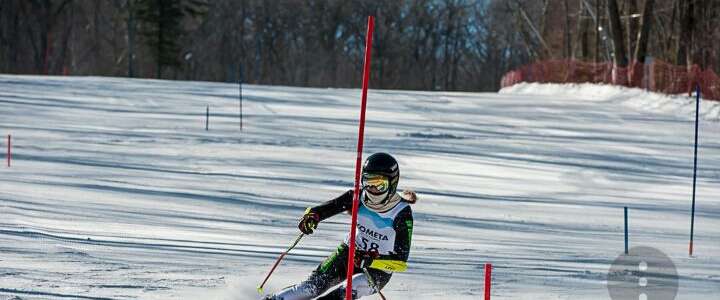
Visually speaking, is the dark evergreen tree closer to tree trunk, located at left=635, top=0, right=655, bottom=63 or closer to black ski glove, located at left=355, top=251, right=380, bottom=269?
tree trunk, located at left=635, top=0, right=655, bottom=63

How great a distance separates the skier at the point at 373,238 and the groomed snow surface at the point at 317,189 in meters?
1.46

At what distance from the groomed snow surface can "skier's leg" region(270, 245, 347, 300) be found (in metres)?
1.41

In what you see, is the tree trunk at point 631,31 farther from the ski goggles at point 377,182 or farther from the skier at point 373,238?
the ski goggles at point 377,182

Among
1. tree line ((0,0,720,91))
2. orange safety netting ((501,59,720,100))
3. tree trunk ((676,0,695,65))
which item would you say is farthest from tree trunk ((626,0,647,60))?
tree line ((0,0,720,91))

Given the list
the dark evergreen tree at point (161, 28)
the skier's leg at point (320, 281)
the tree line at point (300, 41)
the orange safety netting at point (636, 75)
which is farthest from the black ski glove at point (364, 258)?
the tree line at point (300, 41)

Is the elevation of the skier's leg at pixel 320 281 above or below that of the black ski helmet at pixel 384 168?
below

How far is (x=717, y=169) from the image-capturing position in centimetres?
2292

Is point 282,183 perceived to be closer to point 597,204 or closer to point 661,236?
point 597,204

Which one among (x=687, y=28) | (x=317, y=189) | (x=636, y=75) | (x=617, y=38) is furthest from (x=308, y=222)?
(x=617, y=38)

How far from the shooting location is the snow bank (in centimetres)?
3384

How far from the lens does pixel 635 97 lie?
40.1 meters

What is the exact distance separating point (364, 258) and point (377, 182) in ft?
1.94

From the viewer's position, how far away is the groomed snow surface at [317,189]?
10.2m

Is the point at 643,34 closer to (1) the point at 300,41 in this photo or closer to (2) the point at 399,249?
(2) the point at 399,249
